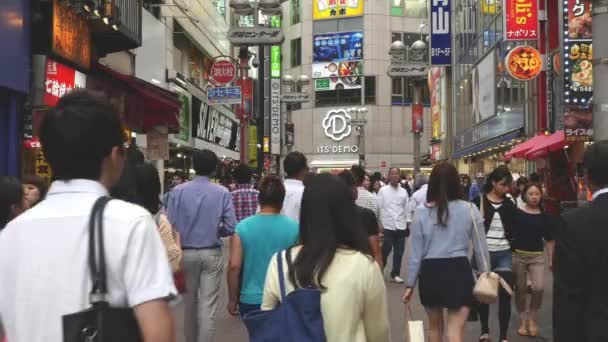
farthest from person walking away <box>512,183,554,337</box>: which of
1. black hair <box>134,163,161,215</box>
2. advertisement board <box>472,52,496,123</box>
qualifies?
advertisement board <box>472,52,496,123</box>

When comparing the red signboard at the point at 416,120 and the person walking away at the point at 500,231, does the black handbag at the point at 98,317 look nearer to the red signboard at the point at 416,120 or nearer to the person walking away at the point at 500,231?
the person walking away at the point at 500,231

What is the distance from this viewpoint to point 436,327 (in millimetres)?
6758

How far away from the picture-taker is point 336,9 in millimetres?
65875

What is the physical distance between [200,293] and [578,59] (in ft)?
49.7

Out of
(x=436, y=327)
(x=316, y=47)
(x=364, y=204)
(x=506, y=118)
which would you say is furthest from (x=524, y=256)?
(x=316, y=47)

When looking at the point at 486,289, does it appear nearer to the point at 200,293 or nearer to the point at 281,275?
the point at 200,293

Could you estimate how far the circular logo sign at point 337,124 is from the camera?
66.6 metres

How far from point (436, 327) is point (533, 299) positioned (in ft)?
7.66

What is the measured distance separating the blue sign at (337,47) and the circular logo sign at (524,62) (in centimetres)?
4144

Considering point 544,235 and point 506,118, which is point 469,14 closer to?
point 506,118

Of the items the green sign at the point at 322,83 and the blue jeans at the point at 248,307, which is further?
the green sign at the point at 322,83

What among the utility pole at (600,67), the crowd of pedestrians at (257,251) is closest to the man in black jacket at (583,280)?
the crowd of pedestrians at (257,251)

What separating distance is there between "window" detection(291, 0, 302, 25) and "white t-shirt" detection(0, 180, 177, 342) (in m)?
66.8

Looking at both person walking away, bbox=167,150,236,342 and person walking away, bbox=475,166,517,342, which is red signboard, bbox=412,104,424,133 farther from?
person walking away, bbox=167,150,236,342
